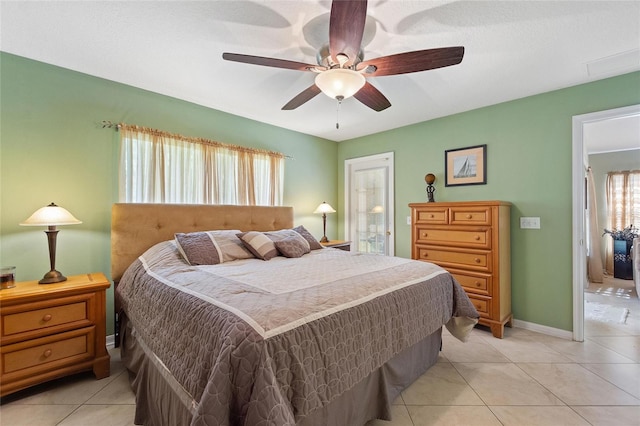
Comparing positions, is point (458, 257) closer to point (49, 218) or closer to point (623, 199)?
point (49, 218)

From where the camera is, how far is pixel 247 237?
8.96ft

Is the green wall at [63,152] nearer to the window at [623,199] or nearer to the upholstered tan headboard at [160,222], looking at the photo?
the upholstered tan headboard at [160,222]

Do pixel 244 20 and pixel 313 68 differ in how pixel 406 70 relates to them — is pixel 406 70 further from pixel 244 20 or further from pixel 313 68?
pixel 244 20

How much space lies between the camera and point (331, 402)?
1.32m

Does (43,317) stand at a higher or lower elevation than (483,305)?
higher

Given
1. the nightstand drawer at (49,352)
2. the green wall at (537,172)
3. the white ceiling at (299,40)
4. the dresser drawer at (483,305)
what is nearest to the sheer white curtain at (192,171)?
the white ceiling at (299,40)

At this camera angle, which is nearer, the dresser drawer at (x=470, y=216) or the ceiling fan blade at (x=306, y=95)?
the ceiling fan blade at (x=306, y=95)

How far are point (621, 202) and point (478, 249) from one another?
15.7ft

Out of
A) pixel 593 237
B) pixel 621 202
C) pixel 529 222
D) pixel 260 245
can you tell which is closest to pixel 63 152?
pixel 260 245

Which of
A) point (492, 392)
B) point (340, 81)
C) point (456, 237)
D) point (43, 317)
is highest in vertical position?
point (340, 81)

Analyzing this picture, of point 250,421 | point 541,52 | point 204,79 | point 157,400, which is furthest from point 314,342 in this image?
point 541,52

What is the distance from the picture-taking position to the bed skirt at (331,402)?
1.31 metres

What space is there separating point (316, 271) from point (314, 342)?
848 mm

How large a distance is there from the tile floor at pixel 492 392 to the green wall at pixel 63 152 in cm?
84
